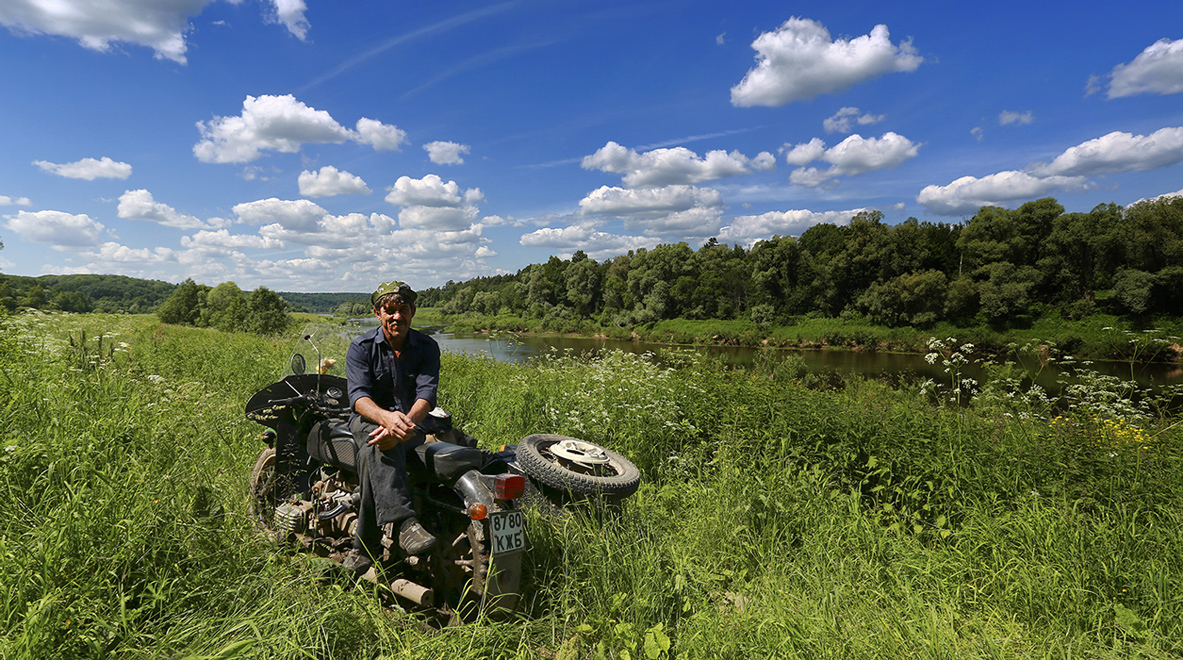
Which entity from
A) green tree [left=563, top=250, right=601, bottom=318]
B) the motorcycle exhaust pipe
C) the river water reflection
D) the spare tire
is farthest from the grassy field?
green tree [left=563, top=250, right=601, bottom=318]

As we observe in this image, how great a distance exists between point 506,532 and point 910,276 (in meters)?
55.1

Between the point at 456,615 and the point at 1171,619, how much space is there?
3.97 meters

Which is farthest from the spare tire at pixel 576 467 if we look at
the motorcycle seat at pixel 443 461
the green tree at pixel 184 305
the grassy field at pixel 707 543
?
the green tree at pixel 184 305

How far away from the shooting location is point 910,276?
4791 cm

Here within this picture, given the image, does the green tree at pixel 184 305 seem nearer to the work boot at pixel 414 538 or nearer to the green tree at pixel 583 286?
the green tree at pixel 583 286

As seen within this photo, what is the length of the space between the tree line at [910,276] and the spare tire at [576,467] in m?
51.4

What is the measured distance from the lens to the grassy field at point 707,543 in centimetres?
226

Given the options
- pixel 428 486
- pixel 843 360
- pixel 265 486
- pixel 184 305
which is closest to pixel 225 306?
pixel 184 305

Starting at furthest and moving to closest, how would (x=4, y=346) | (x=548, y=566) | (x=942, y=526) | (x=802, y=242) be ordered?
(x=802, y=242), (x=4, y=346), (x=942, y=526), (x=548, y=566)

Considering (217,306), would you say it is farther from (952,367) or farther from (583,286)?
(952,367)

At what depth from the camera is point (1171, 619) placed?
2.81m

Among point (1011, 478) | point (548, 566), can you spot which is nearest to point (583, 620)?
point (548, 566)

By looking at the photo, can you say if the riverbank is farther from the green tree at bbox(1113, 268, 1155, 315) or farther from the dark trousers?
the dark trousers

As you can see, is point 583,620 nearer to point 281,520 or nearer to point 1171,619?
point 281,520
